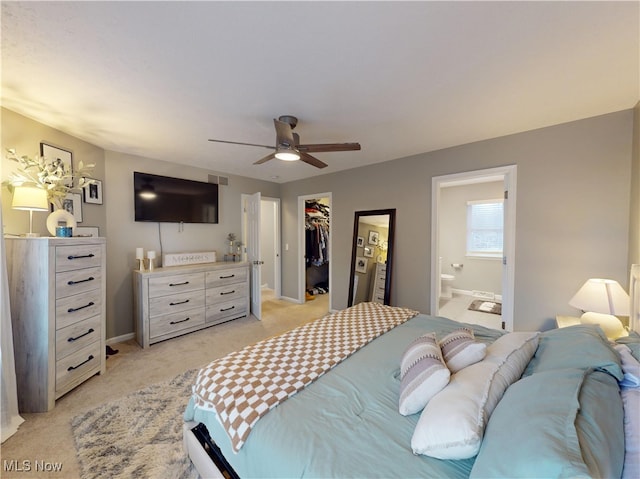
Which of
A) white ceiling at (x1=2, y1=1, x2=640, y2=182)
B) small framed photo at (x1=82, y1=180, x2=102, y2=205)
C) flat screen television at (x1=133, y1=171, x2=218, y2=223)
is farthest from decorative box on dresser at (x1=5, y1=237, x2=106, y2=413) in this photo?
flat screen television at (x1=133, y1=171, x2=218, y2=223)

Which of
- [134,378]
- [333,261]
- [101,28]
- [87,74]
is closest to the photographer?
[101,28]

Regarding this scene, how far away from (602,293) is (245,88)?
301 centimetres

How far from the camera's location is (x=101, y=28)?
4.21 ft

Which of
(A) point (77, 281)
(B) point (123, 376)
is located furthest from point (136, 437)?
(A) point (77, 281)

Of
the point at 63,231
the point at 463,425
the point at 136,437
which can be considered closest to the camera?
the point at 463,425

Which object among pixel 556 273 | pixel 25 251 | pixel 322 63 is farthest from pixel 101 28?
pixel 556 273

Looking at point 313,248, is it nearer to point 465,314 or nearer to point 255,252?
point 255,252

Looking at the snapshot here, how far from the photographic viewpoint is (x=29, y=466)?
1.49m

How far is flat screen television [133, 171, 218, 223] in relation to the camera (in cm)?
338

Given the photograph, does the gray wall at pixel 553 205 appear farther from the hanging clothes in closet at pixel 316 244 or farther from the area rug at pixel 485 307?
the hanging clothes in closet at pixel 316 244

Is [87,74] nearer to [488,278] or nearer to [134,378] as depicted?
[134,378]

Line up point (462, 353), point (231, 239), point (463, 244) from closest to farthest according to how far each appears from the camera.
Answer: point (462, 353) < point (231, 239) < point (463, 244)

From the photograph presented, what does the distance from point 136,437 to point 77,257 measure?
1.51 meters

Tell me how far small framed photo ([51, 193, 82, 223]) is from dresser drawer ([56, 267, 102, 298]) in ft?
2.79
